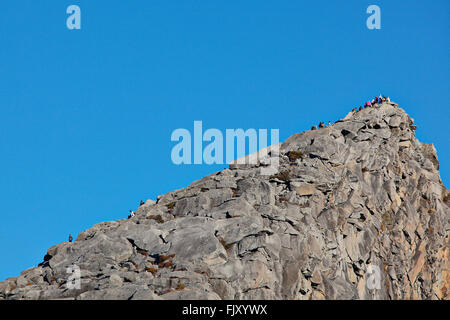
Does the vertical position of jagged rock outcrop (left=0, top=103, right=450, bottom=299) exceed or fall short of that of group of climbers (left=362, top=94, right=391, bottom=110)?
it falls short

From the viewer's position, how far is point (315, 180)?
95.4m

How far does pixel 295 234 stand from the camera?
273 ft

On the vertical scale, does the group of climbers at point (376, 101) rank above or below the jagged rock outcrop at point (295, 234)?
above

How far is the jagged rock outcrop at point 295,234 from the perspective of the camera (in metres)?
75.4

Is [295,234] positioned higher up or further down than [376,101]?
further down

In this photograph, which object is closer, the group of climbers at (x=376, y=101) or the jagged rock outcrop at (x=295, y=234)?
the jagged rock outcrop at (x=295, y=234)

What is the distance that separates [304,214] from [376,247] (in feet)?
40.3

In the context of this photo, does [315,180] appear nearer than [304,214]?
No

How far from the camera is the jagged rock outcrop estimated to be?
7544 centimetres

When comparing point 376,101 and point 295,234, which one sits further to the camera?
point 376,101

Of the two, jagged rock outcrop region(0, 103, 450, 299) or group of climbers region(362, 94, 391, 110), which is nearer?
jagged rock outcrop region(0, 103, 450, 299)
